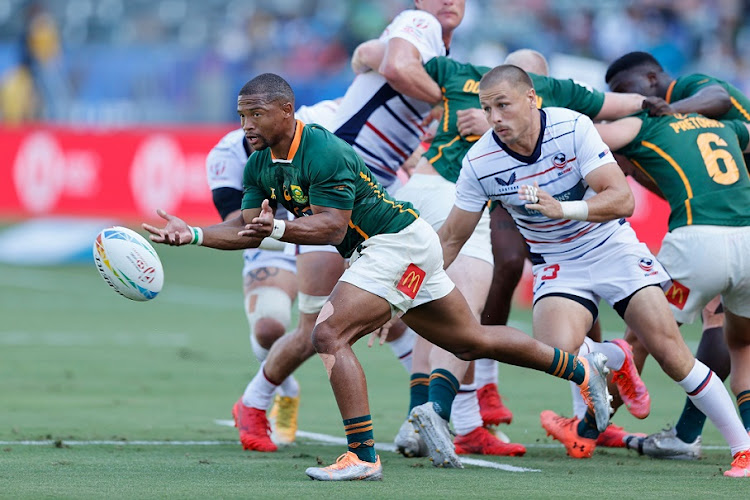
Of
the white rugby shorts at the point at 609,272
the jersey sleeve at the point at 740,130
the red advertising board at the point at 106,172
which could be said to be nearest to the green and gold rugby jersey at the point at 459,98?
the jersey sleeve at the point at 740,130

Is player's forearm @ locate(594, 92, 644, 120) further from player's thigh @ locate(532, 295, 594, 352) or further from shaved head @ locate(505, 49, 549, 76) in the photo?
player's thigh @ locate(532, 295, 594, 352)

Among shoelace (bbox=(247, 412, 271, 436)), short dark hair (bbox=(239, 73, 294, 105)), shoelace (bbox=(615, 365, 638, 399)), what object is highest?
short dark hair (bbox=(239, 73, 294, 105))

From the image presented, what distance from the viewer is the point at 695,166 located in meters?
7.75

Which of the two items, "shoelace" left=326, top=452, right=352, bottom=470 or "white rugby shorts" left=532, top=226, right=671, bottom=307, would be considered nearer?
"shoelace" left=326, top=452, right=352, bottom=470

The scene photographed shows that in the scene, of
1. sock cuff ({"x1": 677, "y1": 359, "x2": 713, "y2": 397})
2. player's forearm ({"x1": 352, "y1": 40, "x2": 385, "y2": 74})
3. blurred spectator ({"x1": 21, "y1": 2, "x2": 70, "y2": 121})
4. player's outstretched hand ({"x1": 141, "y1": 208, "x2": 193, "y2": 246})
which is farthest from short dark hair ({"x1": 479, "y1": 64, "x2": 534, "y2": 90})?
blurred spectator ({"x1": 21, "y1": 2, "x2": 70, "y2": 121})

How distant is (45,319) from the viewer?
15984 millimetres

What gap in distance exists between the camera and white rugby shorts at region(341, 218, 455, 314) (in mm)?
6645

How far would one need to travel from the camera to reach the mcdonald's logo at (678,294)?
7.69 m

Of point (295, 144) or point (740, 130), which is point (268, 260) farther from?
point (740, 130)

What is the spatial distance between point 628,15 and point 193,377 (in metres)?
12.0

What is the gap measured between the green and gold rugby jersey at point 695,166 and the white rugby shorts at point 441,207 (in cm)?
102

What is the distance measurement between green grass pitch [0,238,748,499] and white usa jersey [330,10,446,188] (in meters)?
1.96

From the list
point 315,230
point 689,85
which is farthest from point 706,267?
point 315,230

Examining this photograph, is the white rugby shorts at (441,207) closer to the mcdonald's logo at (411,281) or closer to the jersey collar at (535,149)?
the jersey collar at (535,149)
